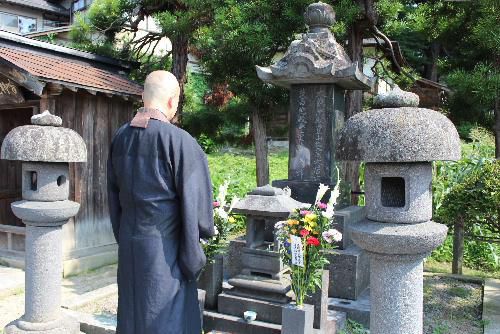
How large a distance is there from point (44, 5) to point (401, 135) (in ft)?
77.8

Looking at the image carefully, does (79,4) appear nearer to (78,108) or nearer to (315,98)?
(78,108)

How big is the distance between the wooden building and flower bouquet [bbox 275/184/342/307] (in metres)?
4.53

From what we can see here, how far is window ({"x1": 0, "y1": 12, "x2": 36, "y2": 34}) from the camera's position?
2197 cm

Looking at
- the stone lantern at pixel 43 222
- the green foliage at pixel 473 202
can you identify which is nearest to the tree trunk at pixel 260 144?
the green foliage at pixel 473 202

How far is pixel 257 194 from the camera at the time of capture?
5.04 metres

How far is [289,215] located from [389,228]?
1682 mm

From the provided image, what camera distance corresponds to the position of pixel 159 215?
291 centimetres

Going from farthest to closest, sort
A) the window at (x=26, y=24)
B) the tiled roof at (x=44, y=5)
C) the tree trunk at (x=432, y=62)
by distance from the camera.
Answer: the window at (x=26, y=24) → the tiled roof at (x=44, y=5) → the tree trunk at (x=432, y=62)

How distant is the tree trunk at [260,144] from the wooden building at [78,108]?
2188 millimetres

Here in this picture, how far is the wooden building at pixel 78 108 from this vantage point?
285 inches

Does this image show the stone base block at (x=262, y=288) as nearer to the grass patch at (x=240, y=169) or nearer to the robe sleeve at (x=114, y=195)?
the robe sleeve at (x=114, y=195)

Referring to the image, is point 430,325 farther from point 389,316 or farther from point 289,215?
point 389,316

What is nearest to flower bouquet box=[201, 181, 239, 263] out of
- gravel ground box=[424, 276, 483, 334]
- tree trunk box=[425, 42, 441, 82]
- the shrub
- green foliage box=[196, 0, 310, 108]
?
gravel ground box=[424, 276, 483, 334]

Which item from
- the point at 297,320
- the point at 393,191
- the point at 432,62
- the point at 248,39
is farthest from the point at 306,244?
the point at 432,62
